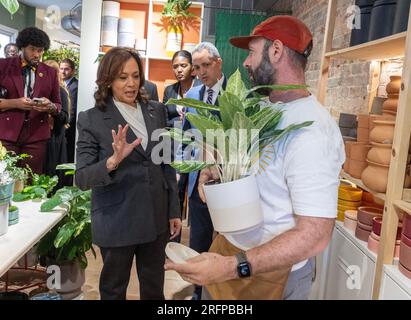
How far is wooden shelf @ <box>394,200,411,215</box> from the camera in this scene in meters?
1.36

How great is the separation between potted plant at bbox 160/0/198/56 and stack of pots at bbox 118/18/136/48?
0.31m

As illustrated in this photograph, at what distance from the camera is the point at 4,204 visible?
150 centimetres

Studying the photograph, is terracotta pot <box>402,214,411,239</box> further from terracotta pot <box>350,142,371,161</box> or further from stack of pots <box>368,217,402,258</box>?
terracotta pot <box>350,142,371,161</box>

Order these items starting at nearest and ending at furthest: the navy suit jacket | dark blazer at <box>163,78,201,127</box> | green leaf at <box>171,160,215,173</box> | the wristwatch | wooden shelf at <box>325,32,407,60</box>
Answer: the wristwatch
green leaf at <box>171,160,215,173</box>
wooden shelf at <box>325,32,407,60</box>
the navy suit jacket
dark blazer at <box>163,78,201,127</box>

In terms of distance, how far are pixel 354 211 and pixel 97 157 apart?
4.15 ft

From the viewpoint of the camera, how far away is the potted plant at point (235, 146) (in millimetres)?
941

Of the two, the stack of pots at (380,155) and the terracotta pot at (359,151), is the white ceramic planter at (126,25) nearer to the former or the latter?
the terracotta pot at (359,151)

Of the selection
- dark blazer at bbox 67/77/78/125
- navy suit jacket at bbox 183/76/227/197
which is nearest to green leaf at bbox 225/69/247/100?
navy suit jacket at bbox 183/76/227/197

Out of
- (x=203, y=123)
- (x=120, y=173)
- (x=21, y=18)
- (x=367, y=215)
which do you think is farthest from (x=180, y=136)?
(x=21, y=18)

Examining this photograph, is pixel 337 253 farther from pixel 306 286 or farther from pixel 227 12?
pixel 227 12

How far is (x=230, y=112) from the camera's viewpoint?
0.98 m

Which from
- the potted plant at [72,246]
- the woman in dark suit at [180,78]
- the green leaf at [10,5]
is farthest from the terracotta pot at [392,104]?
the woman in dark suit at [180,78]
